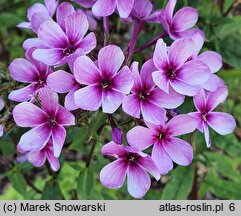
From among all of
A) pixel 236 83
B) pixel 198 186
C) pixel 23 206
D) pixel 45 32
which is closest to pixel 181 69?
pixel 45 32

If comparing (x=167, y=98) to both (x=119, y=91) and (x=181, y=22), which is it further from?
(x=181, y=22)

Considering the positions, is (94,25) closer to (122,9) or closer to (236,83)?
(122,9)

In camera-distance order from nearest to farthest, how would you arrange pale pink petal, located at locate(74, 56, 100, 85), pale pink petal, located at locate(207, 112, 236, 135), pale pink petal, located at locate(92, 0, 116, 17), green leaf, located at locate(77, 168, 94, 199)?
pale pink petal, located at locate(74, 56, 100, 85), pale pink petal, located at locate(92, 0, 116, 17), pale pink petal, located at locate(207, 112, 236, 135), green leaf, located at locate(77, 168, 94, 199)

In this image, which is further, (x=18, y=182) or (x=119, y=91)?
(x=18, y=182)

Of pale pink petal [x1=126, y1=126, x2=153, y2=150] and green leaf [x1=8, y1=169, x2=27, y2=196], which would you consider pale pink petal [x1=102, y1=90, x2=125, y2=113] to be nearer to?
pale pink petal [x1=126, y1=126, x2=153, y2=150]

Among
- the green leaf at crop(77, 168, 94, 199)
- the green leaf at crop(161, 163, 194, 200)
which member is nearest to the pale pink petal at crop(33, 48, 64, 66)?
the green leaf at crop(77, 168, 94, 199)

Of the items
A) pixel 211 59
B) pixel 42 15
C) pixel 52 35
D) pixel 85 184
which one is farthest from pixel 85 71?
pixel 85 184
